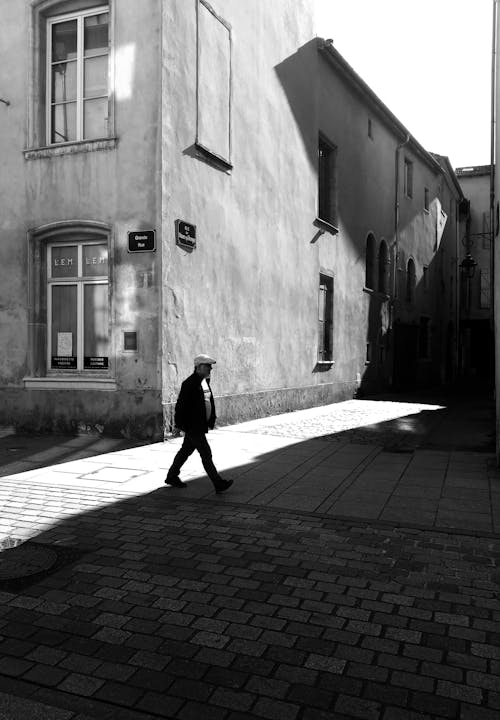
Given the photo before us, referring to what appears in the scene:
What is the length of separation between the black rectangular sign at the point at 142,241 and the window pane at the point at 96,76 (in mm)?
2529

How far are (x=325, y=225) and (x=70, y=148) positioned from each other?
8.33m

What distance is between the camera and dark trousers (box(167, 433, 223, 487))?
677 cm

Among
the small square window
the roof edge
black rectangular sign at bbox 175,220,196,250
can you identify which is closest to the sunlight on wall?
black rectangular sign at bbox 175,220,196,250

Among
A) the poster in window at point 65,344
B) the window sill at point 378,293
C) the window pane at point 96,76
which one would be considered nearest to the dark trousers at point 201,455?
the poster in window at point 65,344

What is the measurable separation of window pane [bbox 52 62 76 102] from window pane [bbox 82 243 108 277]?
2.59m

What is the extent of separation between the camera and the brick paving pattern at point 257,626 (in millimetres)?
2893

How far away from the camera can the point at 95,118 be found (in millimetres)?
10711

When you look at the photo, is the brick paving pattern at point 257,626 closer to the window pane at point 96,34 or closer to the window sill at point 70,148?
the window sill at point 70,148

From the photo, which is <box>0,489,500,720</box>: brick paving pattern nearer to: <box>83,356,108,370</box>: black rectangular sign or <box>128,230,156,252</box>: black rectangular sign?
<box>83,356,108,370</box>: black rectangular sign

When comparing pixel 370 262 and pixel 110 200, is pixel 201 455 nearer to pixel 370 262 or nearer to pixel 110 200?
pixel 110 200

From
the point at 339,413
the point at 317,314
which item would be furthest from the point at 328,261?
the point at 339,413

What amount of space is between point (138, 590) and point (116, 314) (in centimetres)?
675

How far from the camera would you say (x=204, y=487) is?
710 cm

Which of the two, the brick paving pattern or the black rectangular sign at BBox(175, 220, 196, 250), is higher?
the black rectangular sign at BBox(175, 220, 196, 250)
